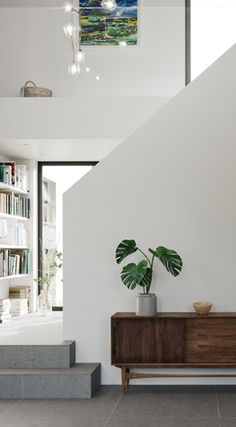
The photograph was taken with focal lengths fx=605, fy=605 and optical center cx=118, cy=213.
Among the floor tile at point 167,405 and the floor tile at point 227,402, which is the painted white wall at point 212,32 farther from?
the floor tile at point 167,405

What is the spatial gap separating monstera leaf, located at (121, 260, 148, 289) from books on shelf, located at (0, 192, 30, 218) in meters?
2.96

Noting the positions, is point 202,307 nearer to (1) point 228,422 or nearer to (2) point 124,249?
(2) point 124,249

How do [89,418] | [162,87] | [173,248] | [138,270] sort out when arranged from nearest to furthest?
[89,418] → [138,270] → [173,248] → [162,87]

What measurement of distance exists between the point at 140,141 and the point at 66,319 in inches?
72.8

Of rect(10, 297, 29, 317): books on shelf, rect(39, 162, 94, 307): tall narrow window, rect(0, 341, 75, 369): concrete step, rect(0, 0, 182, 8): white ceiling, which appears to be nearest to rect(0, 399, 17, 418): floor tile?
rect(0, 341, 75, 369): concrete step

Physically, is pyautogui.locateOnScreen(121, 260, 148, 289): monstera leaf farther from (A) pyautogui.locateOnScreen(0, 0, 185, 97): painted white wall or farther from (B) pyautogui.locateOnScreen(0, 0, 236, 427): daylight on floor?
(A) pyautogui.locateOnScreen(0, 0, 185, 97): painted white wall

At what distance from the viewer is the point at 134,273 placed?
531 centimetres

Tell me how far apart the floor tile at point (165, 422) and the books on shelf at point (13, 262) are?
3.79m

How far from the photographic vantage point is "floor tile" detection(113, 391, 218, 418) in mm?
4645

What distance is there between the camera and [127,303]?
574 cm

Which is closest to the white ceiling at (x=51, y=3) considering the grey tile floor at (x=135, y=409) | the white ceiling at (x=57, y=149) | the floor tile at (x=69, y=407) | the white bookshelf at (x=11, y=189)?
the white ceiling at (x=57, y=149)

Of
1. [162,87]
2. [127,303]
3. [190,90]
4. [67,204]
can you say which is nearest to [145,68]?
[162,87]

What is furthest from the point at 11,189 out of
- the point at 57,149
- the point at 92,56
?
the point at 92,56

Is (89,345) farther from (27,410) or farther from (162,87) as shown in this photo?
(162,87)
